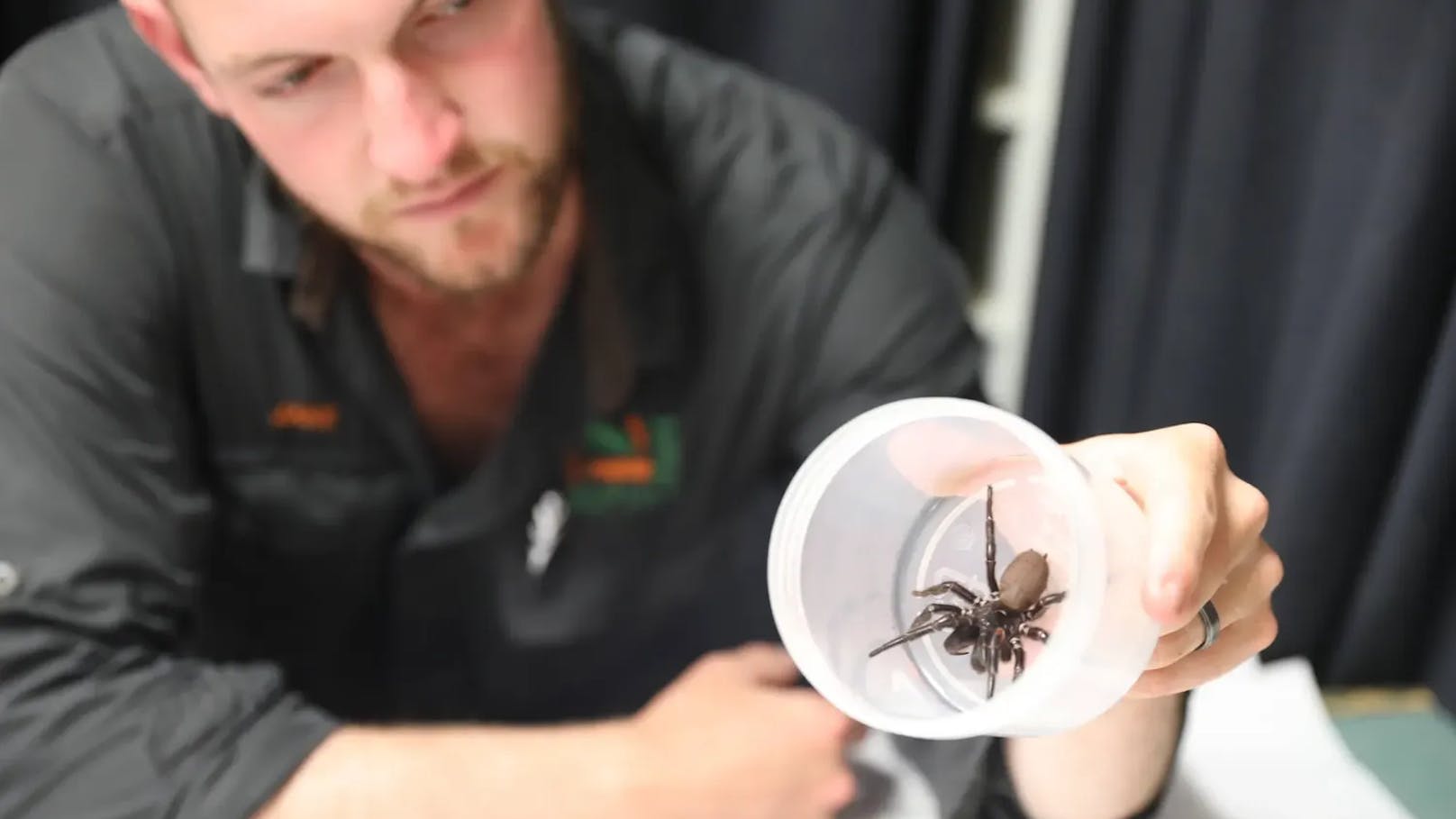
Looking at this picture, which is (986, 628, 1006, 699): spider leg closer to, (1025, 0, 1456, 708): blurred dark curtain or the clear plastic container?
the clear plastic container

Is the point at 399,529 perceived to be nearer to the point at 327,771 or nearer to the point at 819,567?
the point at 327,771

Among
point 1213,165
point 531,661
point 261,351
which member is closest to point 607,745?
point 531,661

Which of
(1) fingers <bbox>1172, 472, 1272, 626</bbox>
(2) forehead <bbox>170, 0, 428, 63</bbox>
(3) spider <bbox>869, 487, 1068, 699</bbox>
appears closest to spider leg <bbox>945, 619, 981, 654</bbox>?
(3) spider <bbox>869, 487, 1068, 699</bbox>

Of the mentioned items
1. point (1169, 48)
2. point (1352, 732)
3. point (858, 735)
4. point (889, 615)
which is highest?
point (1169, 48)

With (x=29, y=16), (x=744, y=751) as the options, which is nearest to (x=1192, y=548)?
(x=744, y=751)

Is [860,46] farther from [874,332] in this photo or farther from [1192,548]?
[1192,548]

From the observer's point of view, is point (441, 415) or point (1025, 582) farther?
point (441, 415)

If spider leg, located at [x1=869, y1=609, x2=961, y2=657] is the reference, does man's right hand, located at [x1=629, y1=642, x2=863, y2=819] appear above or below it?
below
